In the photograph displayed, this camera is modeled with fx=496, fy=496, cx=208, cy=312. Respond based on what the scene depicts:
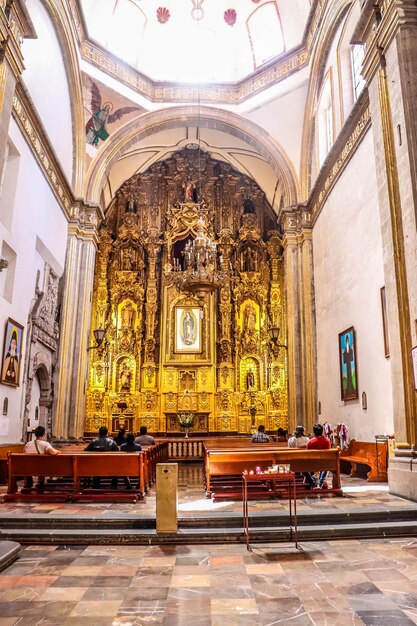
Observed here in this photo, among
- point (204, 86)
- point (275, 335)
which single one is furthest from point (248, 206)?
point (275, 335)

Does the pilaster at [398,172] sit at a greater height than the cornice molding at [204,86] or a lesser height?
lesser

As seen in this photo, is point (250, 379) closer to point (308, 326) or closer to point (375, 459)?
point (308, 326)

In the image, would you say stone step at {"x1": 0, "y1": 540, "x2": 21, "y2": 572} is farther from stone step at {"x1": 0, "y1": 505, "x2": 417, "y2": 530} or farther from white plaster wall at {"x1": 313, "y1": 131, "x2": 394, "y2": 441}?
white plaster wall at {"x1": 313, "y1": 131, "x2": 394, "y2": 441}

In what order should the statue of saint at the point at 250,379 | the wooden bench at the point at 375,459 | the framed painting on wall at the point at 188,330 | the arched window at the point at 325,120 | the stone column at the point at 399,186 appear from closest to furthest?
the stone column at the point at 399,186
the wooden bench at the point at 375,459
the arched window at the point at 325,120
the statue of saint at the point at 250,379
the framed painting on wall at the point at 188,330

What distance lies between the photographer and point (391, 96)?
24.3ft

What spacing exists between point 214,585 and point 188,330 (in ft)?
46.6

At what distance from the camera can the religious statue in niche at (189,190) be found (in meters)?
19.1

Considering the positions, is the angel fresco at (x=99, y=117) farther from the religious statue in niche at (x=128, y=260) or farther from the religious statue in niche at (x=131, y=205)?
the religious statue in niche at (x=128, y=260)

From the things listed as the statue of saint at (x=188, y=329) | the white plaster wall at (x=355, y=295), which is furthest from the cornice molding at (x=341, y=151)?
the statue of saint at (x=188, y=329)

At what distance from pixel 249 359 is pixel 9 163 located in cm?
1054

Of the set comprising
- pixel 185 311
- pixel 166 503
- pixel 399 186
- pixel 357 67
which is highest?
pixel 357 67

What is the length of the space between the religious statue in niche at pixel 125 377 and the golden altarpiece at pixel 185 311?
49mm

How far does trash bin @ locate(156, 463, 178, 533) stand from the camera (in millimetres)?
5148

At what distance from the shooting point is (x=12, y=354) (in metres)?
9.80
